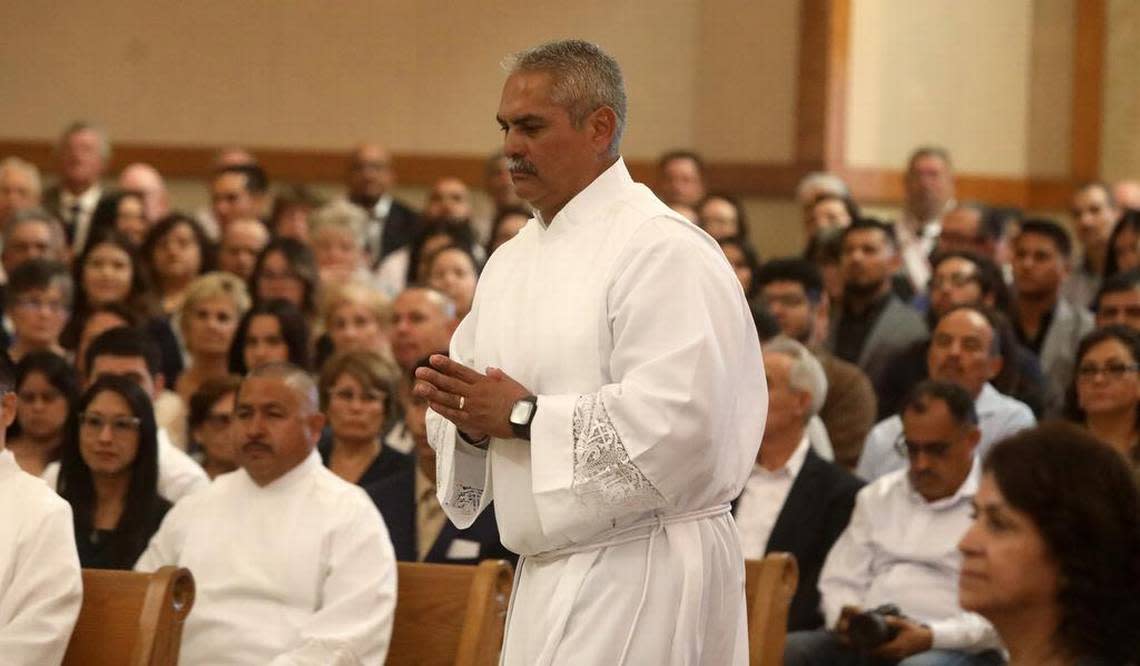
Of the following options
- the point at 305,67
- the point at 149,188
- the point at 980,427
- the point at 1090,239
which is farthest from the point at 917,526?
the point at 305,67

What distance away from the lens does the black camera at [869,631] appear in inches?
208

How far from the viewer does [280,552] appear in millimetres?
5082

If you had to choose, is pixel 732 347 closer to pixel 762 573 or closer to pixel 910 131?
pixel 762 573

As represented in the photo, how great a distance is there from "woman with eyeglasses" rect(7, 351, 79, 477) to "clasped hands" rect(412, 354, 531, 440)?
310 cm

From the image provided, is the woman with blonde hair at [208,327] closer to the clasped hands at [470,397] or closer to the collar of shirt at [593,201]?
the collar of shirt at [593,201]

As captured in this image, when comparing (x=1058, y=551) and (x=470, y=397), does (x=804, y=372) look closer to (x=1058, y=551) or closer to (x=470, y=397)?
(x=470, y=397)

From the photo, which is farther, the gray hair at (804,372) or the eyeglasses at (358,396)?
the eyeglasses at (358,396)

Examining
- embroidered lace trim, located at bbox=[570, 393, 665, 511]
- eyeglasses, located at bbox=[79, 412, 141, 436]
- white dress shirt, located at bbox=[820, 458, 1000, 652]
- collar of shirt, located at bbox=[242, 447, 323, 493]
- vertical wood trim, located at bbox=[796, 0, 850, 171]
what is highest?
vertical wood trim, located at bbox=[796, 0, 850, 171]

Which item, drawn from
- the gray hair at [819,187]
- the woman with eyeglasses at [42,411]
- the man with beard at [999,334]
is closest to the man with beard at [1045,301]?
the man with beard at [999,334]

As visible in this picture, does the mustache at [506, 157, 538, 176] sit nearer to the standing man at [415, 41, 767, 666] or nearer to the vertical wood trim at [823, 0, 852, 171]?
the standing man at [415, 41, 767, 666]

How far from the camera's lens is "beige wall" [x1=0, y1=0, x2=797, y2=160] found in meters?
11.6

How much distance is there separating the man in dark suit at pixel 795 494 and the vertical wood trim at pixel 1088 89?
5679 mm

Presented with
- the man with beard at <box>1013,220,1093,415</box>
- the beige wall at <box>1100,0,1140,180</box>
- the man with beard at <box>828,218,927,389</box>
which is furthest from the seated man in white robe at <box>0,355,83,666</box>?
the beige wall at <box>1100,0,1140,180</box>

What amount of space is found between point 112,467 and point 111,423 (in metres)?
0.13
